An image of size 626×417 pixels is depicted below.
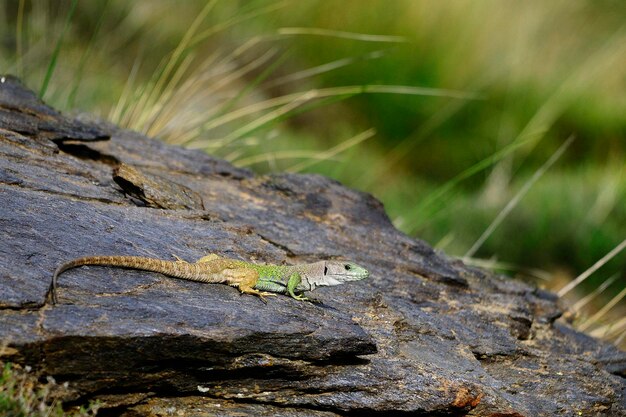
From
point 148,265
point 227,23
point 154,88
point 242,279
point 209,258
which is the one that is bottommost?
point 148,265

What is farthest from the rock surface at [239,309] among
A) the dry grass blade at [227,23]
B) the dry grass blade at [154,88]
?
the dry grass blade at [227,23]

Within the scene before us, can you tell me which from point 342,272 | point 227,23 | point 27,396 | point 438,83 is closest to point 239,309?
point 342,272

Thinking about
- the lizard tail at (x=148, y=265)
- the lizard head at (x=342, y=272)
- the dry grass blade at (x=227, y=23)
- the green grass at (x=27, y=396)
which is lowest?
the green grass at (x=27, y=396)

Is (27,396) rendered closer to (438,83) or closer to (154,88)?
(154,88)

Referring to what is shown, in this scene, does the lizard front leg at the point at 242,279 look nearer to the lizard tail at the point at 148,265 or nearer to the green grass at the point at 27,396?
the lizard tail at the point at 148,265

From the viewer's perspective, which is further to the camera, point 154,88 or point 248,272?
point 154,88

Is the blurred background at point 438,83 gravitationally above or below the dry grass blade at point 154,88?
above

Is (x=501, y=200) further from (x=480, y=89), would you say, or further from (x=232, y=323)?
(x=232, y=323)
